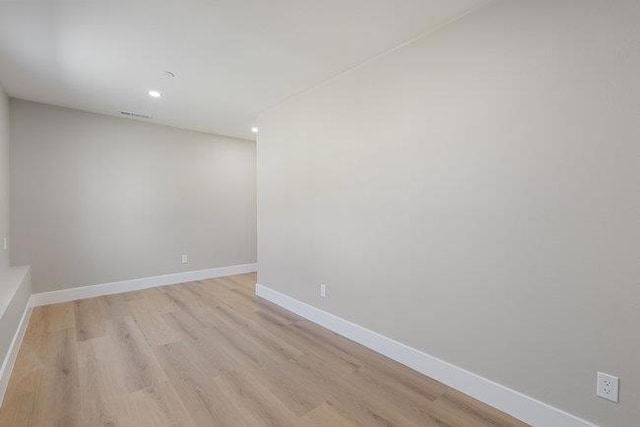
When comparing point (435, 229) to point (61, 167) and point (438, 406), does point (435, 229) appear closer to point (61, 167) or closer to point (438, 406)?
point (438, 406)

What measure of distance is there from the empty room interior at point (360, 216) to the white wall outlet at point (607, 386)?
1 cm

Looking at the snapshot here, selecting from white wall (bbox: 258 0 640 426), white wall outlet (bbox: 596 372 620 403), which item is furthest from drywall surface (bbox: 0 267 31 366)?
white wall outlet (bbox: 596 372 620 403)

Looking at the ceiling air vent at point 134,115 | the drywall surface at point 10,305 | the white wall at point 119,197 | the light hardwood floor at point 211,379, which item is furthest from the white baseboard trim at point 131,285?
the ceiling air vent at point 134,115

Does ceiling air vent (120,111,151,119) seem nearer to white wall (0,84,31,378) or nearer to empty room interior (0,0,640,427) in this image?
empty room interior (0,0,640,427)

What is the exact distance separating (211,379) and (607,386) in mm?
2241

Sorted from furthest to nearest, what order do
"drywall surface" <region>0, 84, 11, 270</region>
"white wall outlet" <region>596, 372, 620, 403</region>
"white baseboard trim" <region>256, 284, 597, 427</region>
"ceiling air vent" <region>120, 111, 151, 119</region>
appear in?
"ceiling air vent" <region>120, 111, 151, 119</region>, "drywall surface" <region>0, 84, 11, 270</region>, "white baseboard trim" <region>256, 284, 597, 427</region>, "white wall outlet" <region>596, 372, 620, 403</region>

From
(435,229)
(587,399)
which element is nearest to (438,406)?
(587,399)

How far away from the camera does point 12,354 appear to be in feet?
7.14

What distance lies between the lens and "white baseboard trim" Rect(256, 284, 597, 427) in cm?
154

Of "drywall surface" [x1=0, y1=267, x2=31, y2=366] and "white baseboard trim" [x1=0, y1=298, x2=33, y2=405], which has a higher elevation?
"drywall surface" [x1=0, y1=267, x2=31, y2=366]

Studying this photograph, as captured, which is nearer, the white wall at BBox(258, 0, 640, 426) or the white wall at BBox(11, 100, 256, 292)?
the white wall at BBox(258, 0, 640, 426)

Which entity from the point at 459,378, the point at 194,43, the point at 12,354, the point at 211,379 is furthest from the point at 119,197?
the point at 459,378

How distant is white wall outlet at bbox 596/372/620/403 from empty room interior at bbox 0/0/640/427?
1cm

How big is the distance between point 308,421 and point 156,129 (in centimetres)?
427
